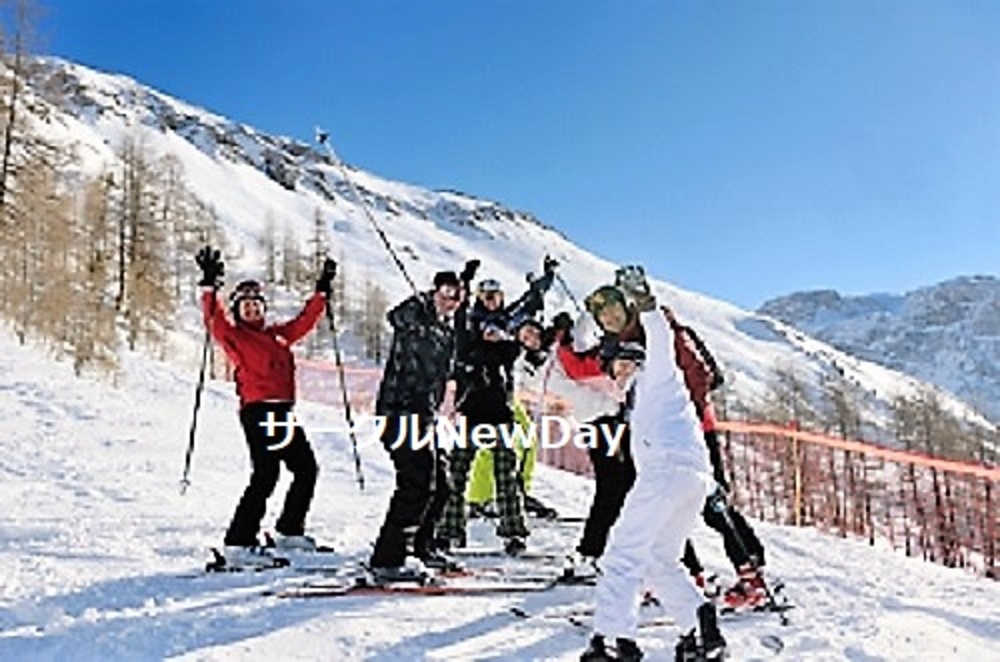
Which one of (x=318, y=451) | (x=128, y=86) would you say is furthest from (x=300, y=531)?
(x=128, y=86)

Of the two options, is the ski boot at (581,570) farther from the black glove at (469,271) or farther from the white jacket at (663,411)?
the black glove at (469,271)

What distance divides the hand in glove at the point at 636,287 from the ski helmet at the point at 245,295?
237 cm

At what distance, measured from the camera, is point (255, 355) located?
19.9 ft

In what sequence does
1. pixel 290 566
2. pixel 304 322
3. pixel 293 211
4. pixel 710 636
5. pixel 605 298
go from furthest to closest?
pixel 293 211
pixel 304 322
pixel 290 566
pixel 605 298
pixel 710 636

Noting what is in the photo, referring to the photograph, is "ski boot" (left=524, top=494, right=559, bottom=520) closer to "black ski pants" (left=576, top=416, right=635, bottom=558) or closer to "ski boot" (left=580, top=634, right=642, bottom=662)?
"black ski pants" (left=576, top=416, right=635, bottom=558)

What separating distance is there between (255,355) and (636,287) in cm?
253

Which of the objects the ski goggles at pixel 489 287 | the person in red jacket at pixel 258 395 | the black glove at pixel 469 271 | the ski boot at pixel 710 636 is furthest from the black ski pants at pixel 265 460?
the ski boot at pixel 710 636

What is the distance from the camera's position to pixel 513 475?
6.75 metres

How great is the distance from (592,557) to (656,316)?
1.98m

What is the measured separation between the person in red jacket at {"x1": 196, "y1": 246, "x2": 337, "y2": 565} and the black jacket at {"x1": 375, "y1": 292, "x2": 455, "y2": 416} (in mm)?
870

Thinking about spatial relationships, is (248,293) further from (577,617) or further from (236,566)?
(577,617)

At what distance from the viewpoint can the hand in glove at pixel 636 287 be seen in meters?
4.61

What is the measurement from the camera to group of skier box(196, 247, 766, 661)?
4125 mm

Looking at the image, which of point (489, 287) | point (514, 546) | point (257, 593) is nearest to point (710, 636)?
point (257, 593)
